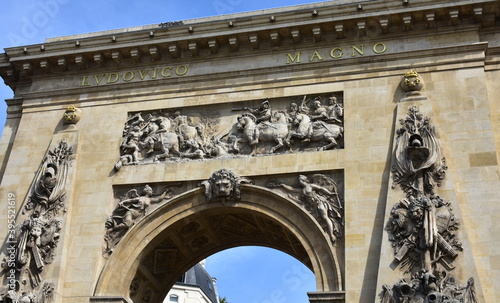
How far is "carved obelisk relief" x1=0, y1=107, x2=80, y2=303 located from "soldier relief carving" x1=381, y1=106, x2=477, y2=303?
9006 millimetres

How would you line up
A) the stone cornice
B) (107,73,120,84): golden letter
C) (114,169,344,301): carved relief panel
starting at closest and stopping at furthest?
(114,169,344,301): carved relief panel < the stone cornice < (107,73,120,84): golden letter

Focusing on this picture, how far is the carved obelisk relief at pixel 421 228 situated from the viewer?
15.5 meters

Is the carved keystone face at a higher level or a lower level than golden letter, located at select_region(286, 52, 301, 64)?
lower

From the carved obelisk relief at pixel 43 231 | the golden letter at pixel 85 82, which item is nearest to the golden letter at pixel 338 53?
the golden letter at pixel 85 82

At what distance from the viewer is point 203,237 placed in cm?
2091

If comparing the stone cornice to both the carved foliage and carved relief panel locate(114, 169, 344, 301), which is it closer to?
the carved foliage

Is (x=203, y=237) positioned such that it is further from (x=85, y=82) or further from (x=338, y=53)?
(x=338, y=53)

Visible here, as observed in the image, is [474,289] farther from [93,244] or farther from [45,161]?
[45,161]

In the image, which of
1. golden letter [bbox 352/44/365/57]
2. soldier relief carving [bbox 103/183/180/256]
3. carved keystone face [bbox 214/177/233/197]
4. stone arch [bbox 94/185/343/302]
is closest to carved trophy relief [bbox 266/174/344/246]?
stone arch [bbox 94/185/343/302]

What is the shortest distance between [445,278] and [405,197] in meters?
2.30

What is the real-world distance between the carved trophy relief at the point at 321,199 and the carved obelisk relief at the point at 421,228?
1325 millimetres

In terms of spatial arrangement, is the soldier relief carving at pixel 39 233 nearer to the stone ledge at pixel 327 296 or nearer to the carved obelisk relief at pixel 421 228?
the stone ledge at pixel 327 296

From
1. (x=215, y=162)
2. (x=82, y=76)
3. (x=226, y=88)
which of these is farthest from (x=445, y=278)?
(x=82, y=76)

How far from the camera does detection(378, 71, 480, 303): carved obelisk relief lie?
1549 cm
